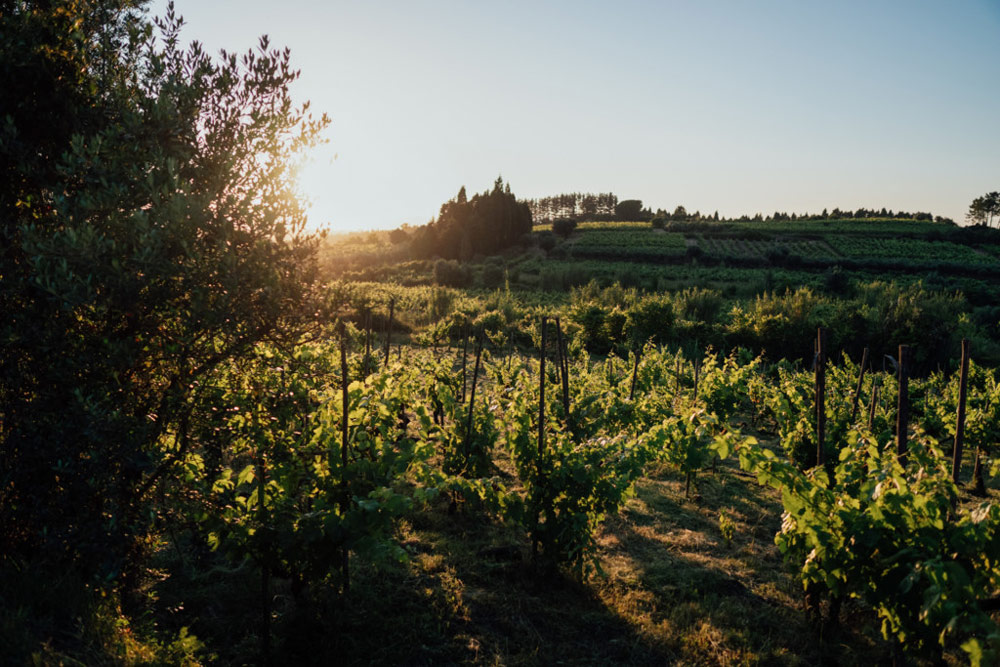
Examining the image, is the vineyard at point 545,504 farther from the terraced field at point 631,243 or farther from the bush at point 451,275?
the terraced field at point 631,243

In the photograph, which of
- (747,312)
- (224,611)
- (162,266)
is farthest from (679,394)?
(747,312)

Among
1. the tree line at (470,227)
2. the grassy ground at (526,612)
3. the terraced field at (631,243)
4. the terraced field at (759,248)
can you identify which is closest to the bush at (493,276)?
the tree line at (470,227)

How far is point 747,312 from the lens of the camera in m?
33.4

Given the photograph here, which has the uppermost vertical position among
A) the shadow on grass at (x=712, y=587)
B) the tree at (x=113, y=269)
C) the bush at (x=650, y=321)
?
the tree at (x=113, y=269)

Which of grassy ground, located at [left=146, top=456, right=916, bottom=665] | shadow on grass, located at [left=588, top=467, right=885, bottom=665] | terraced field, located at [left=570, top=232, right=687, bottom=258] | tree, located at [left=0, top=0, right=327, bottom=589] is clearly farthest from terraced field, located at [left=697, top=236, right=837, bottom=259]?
tree, located at [left=0, top=0, right=327, bottom=589]

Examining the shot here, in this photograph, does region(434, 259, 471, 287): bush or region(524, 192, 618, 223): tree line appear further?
region(524, 192, 618, 223): tree line

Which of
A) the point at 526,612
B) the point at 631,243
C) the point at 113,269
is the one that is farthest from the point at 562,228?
the point at 113,269

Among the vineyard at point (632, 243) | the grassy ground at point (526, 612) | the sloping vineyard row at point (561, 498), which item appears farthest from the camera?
the vineyard at point (632, 243)

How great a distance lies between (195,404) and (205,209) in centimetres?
155

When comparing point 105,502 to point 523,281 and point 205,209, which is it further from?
point 523,281

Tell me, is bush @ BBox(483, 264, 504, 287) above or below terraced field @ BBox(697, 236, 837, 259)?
below

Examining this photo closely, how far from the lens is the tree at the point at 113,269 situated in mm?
3176

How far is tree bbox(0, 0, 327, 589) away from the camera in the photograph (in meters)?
3.18

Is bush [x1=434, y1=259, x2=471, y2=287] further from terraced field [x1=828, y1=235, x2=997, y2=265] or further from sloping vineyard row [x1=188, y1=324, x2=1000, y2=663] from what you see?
sloping vineyard row [x1=188, y1=324, x2=1000, y2=663]
